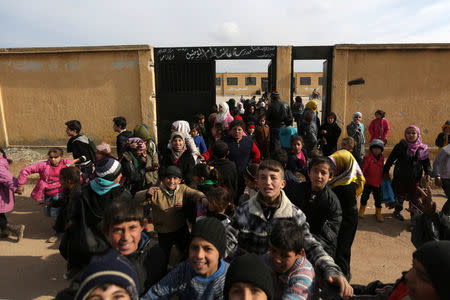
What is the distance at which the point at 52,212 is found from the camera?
4.19 metres

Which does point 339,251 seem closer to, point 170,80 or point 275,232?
point 275,232

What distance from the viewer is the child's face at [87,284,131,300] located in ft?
3.82

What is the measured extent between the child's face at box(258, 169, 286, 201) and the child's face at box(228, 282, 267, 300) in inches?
33.2

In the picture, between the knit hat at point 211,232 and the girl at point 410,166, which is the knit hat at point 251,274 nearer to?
the knit hat at point 211,232

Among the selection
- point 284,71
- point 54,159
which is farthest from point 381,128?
point 54,159

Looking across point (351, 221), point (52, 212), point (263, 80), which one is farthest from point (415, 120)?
point (263, 80)

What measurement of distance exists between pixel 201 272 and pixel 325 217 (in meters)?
1.19

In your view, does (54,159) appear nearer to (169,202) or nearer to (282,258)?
(169,202)

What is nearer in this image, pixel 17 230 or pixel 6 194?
pixel 6 194

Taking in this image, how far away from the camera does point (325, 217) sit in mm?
2314

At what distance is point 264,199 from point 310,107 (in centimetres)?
413

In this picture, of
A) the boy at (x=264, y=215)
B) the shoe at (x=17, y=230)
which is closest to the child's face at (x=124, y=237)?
the boy at (x=264, y=215)

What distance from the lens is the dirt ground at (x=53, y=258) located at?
3.20 meters

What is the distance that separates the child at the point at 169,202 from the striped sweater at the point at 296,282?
1.36 metres
